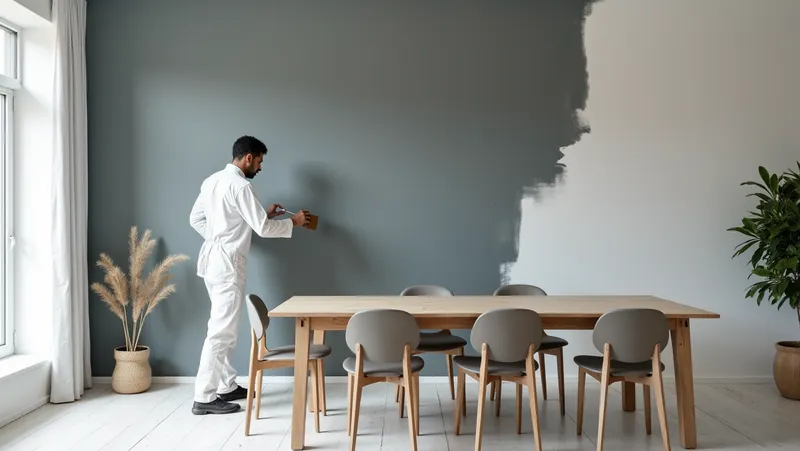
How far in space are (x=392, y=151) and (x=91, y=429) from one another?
2.76 metres

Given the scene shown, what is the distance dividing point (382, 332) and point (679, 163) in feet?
10.0

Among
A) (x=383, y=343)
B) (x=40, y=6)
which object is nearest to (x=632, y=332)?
(x=383, y=343)

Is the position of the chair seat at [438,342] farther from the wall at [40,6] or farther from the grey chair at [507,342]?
the wall at [40,6]

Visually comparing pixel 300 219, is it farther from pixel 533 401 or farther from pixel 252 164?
pixel 533 401

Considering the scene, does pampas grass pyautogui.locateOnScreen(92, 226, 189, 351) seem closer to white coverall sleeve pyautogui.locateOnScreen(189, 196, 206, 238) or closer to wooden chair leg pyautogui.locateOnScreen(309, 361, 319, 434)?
white coverall sleeve pyautogui.locateOnScreen(189, 196, 206, 238)

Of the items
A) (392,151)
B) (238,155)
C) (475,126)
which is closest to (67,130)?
(238,155)

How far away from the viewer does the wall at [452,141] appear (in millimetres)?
5000

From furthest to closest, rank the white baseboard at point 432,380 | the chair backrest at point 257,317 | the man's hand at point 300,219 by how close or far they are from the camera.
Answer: the white baseboard at point 432,380
the man's hand at point 300,219
the chair backrest at point 257,317

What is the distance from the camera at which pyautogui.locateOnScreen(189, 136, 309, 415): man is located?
422 cm

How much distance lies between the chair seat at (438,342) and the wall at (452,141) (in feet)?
2.20

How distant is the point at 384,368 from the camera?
3447 mm

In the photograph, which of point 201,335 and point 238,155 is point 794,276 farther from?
point 201,335

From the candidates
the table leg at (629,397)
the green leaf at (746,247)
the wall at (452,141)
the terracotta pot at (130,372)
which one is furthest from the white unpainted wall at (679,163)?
the terracotta pot at (130,372)

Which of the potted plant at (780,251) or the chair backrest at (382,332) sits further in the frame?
the potted plant at (780,251)
